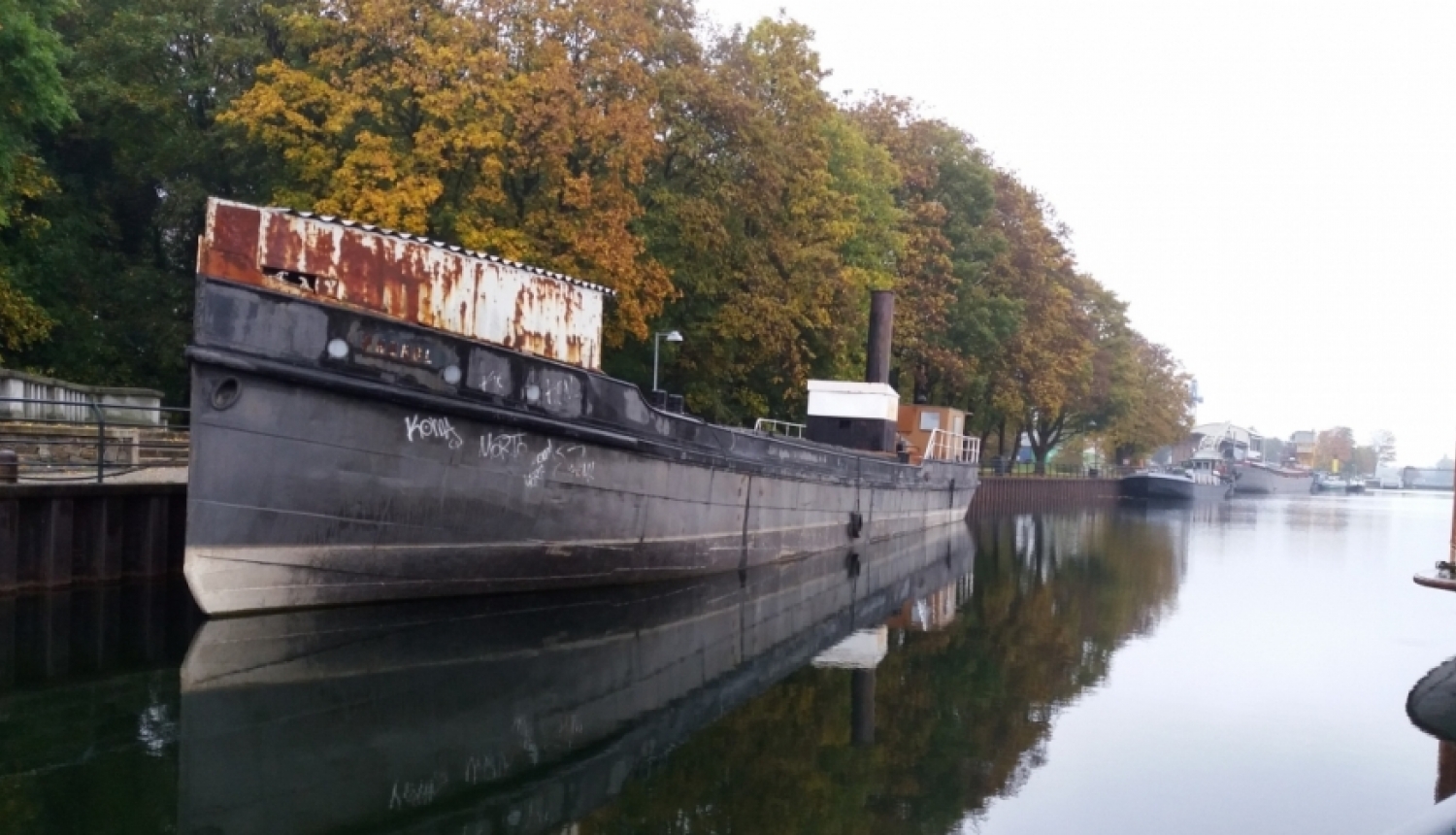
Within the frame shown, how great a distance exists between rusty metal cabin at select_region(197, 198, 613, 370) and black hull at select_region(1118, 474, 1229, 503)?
50.3 meters

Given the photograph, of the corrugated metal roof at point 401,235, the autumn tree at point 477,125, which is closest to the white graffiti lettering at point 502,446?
the corrugated metal roof at point 401,235

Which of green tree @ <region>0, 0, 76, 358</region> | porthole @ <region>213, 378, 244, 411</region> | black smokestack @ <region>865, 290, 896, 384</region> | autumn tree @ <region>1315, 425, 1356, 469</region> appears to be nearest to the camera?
porthole @ <region>213, 378, 244, 411</region>

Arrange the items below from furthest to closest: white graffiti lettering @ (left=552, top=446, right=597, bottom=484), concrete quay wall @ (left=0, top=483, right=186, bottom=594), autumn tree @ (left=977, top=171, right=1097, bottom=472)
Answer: autumn tree @ (left=977, top=171, right=1097, bottom=472) → white graffiti lettering @ (left=552, top=446, right=597, bottom=484) → concrete quay wall @ (left=0, top=483, right=186, bottom=594)

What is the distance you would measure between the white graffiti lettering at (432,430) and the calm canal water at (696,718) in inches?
68.7

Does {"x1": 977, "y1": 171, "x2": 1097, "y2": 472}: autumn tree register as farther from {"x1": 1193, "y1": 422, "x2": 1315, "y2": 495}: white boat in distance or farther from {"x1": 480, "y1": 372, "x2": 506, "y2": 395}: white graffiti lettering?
{"x1": 1193, "y1": 422, "x2": 1315, "y2": 495}: white boat in distance

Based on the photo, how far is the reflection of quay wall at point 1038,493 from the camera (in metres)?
44.9

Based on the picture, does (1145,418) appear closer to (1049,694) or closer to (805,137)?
(805,137)

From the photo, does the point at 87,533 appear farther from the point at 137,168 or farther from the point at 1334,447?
the point at 1334,447

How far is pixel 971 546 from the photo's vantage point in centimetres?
2759

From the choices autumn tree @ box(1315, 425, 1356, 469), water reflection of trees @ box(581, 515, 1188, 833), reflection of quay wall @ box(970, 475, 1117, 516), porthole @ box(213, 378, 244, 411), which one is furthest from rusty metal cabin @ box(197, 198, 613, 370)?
autumn tree @ box(1315, 425, 1356, 469)

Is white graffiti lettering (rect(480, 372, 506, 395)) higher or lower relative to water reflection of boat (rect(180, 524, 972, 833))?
higher

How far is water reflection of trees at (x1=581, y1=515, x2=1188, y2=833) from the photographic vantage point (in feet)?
23.7

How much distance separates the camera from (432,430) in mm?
12031

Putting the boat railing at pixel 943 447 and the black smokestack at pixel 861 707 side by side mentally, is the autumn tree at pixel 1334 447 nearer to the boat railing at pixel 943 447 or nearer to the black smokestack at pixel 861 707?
the boat railing at pixel 943 447
